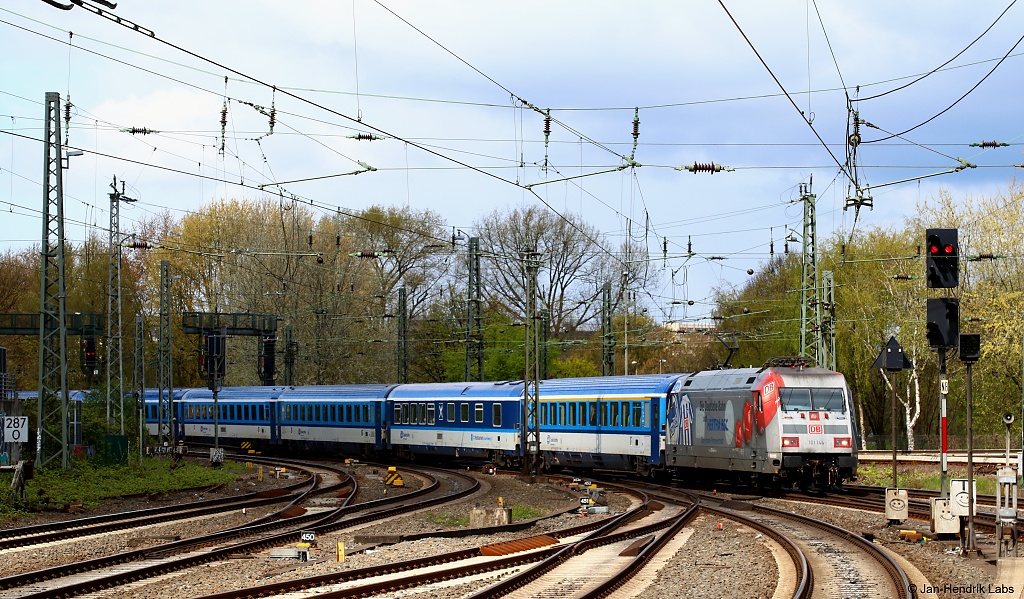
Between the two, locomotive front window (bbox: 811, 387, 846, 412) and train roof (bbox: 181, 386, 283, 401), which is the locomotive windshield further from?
Answer: train roof (bbox: 181, 386, 283, 401)

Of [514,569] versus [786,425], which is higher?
[786,425]

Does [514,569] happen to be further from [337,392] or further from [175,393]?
[175,393]

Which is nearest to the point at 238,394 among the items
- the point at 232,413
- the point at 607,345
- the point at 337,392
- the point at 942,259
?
the point at 232,413

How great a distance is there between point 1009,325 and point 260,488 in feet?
95.4

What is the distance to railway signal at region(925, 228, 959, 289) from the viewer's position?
16.9 metres

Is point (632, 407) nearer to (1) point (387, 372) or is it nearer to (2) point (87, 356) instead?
(2) point (87, 356)

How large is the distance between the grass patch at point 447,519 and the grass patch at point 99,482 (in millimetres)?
7846

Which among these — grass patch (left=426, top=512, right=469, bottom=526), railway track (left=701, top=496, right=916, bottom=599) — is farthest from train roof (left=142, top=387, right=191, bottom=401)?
railway track (left=701, top=496, right=916, bottom=599)

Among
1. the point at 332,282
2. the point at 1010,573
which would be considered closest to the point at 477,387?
the point at 332,282

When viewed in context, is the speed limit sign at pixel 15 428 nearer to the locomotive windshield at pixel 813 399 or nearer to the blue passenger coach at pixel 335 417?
the locomotive windshield at pixel 813 399

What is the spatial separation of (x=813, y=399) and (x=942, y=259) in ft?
32.7

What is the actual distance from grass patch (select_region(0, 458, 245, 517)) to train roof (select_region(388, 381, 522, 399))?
831cm

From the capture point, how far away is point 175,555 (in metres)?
16.7

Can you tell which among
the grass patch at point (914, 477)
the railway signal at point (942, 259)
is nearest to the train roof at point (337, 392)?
the grass patch at point (914, 477)
